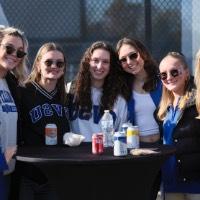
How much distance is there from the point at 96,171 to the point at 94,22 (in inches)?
95.2

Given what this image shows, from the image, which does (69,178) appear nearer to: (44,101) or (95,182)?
(95,182)

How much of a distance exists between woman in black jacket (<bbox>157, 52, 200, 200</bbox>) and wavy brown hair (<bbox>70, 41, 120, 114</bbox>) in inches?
14.8

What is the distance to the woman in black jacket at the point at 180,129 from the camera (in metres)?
3.21

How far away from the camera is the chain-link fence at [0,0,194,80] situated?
4.89m

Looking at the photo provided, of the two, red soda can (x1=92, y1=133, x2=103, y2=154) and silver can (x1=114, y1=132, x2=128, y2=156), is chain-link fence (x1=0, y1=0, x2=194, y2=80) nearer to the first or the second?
red soda can (x1=92, y1=133, x2=103, y2=154)

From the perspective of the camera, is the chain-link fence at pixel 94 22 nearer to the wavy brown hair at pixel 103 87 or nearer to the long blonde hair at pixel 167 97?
the wavy brown hair at pixel 103 87

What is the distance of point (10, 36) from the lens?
3.28m

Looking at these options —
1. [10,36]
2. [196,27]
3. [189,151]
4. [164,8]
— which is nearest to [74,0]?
[164,8]

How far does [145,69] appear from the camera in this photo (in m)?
3.82

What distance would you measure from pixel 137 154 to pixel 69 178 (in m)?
0.43

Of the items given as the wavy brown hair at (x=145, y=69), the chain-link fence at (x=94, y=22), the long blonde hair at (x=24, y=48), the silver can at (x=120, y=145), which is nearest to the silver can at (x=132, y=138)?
the silver can at (x=120, y=145)

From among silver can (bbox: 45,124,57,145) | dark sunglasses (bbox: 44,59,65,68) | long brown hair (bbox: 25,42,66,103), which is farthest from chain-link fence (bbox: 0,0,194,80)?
silver can (bbox: 45,124,57,145)

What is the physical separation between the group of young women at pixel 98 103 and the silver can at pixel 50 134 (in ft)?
0.29

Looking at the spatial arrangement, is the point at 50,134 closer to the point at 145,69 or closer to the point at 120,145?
the point at 120,145
